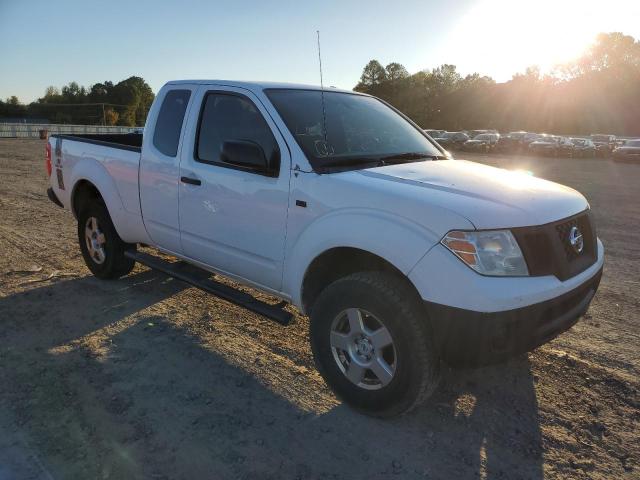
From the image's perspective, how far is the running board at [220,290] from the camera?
3.38 meters

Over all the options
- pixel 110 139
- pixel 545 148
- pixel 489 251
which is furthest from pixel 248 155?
pixel 545 148

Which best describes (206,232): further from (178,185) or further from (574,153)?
(574,153)

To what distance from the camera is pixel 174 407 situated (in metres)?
3.02

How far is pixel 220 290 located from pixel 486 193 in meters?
2.04

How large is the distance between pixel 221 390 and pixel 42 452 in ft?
3.36

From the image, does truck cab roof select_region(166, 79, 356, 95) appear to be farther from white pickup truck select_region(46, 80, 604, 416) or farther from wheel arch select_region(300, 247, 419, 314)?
wheel arch select_region(300, 247, 419, 314)

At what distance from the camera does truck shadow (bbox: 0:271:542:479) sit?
2537mm

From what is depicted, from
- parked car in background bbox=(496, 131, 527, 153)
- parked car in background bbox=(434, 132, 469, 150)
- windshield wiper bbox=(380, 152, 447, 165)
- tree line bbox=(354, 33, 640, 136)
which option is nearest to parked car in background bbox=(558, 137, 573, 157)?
parked car in background bbox=(496, 131, 527, 153)

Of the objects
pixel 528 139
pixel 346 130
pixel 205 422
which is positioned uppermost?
pixel 528 139

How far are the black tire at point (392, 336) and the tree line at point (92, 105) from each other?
250 ft

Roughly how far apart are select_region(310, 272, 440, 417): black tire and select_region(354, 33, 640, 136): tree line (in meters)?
85.6

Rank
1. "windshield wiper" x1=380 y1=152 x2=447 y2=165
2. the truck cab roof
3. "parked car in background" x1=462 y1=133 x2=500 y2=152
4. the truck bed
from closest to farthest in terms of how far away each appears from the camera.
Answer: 1. "windshield wiper" x1=380 y1=152 x2=447 y2=165
2. the truck cab roof
3. the truck bed
4. "parked car in background" x1=462 y1=133 x2=500 y2=152

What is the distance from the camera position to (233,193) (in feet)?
11.6

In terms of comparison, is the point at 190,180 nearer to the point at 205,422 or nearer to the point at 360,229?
the point at 360,229
